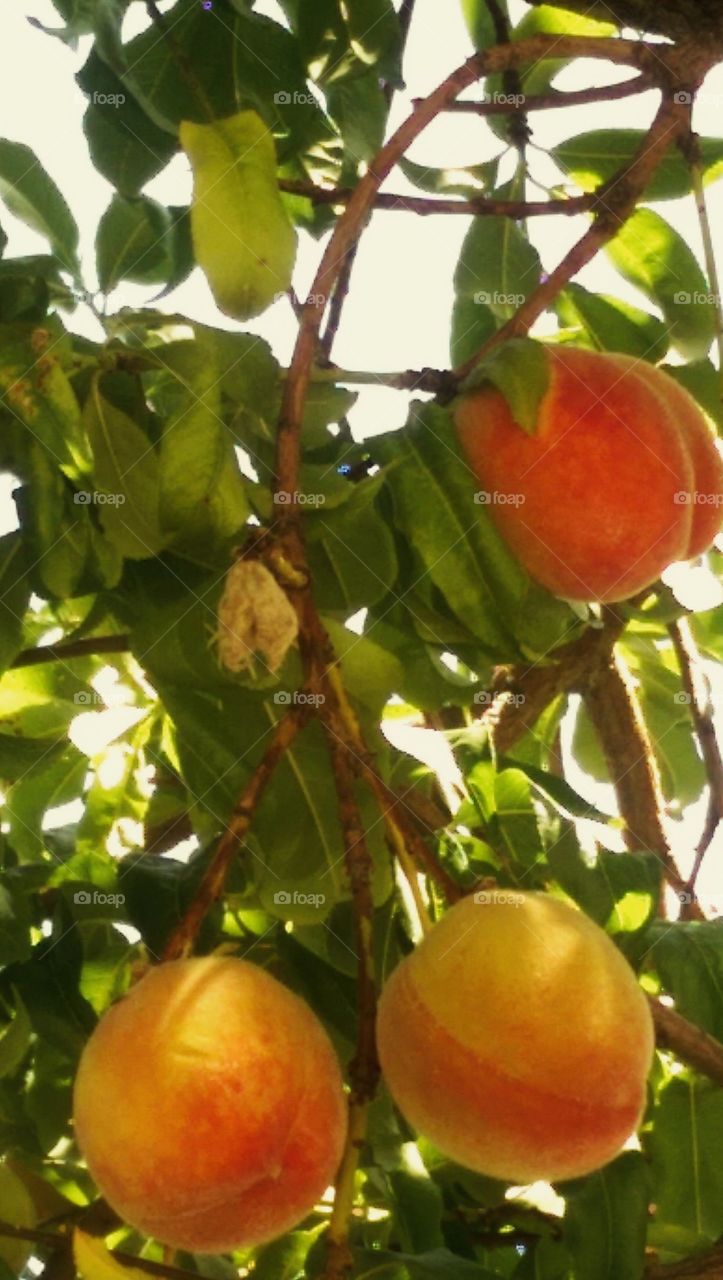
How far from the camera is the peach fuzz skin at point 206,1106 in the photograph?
36.5 inches

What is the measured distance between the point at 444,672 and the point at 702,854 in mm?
546

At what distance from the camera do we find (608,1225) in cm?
129

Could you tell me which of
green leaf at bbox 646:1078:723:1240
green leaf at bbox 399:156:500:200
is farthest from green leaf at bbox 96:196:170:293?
green leaf at bbox 646:1078:723:1240

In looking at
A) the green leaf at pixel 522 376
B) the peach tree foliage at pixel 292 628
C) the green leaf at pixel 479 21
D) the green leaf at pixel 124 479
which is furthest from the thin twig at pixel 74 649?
the green leaf at pixel 479 21

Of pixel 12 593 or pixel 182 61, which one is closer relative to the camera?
pixel 12 593

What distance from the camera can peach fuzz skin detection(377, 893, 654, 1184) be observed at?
3.21 ft

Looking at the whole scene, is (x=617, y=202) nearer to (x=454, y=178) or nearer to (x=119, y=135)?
(x=454, y=178)

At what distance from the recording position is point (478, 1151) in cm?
101

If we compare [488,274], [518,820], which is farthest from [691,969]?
[488,274]

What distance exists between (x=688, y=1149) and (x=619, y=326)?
0.86m

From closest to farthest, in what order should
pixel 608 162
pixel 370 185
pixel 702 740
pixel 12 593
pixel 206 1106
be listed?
pixel 206 1106, pixel 370 185, pixel 12 593, pixel 608 162, pixel 702 740

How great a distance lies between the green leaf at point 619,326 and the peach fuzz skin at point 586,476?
0.26 metres

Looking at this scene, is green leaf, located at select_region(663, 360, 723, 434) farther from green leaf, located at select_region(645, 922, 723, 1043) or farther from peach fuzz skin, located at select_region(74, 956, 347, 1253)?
peach fuzz skin, located at select_region(74, 956, 347, 1253)

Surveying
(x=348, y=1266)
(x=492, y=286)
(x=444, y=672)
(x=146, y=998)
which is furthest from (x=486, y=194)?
(x=348, y=1266)
